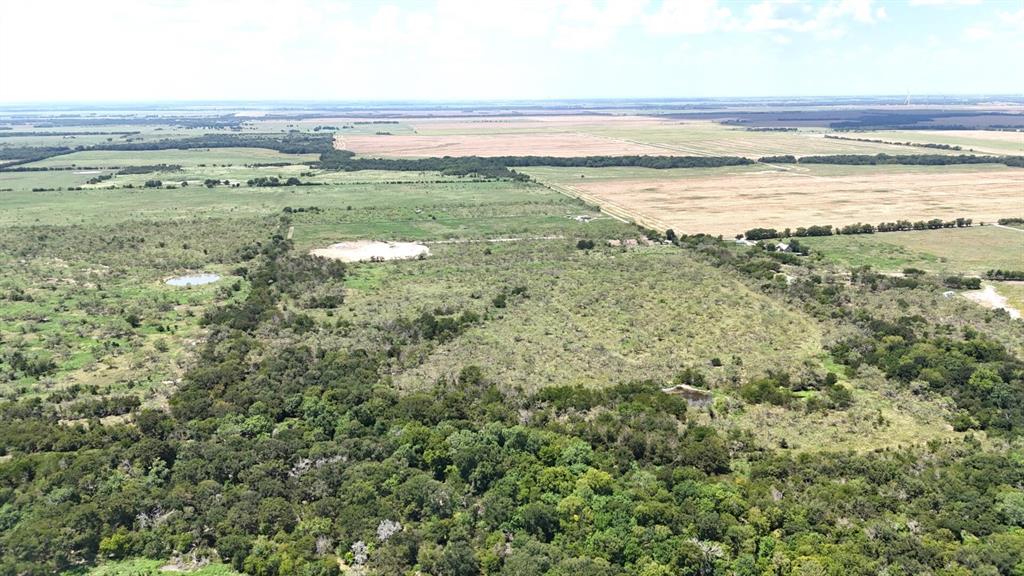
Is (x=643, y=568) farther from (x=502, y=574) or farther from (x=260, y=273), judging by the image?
(x=260, y=273)

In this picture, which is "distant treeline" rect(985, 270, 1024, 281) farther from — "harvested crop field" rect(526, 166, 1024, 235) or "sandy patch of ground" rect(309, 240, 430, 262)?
"sandy patch of ground" rect(309, 240, 430, 262)

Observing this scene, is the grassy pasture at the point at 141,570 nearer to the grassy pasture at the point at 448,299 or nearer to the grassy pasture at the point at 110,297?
the grassy pasture at the point at 448,299

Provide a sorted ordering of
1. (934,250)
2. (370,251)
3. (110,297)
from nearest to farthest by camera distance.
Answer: (110,297), (934,250), (370,251)

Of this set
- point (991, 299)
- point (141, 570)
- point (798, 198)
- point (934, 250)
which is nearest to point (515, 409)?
point (141, 570)

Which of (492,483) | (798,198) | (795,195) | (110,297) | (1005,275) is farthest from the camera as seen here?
(795,195)

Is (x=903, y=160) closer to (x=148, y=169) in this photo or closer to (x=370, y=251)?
(x=370, y=251)

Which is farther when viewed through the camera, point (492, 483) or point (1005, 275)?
point (1005, 275)

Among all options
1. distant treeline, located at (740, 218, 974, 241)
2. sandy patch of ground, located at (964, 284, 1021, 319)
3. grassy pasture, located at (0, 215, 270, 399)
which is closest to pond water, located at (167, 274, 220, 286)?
grassy pasture, located at (0, 215, 270, 399)

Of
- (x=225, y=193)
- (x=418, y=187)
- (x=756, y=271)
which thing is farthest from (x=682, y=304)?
(x=225, y=193)
